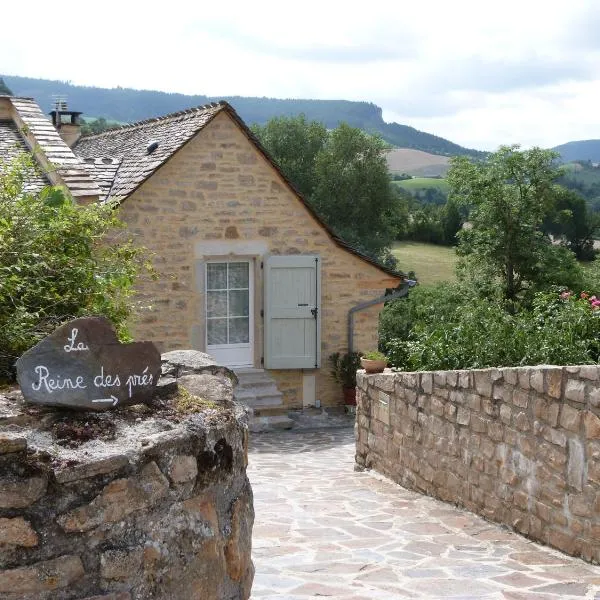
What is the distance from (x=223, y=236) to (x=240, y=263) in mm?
565

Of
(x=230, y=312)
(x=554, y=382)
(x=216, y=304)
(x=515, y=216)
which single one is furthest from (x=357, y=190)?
(x=554, y=382)

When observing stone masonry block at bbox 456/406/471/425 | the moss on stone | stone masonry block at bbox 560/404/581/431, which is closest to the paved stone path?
stone masonry block at bbox 456/406/471/425

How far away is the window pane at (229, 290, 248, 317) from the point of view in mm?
13656

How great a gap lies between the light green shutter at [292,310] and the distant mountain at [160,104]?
145 meters

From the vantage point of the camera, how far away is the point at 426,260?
150 ft

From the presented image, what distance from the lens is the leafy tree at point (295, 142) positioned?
39.0 meters

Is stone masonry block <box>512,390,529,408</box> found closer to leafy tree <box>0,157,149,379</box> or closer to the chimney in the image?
leafy tree <box>0,157,149,379</box>

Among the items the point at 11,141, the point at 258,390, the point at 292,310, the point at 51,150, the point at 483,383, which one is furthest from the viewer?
the point at 292,310

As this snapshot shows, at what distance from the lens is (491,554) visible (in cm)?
586

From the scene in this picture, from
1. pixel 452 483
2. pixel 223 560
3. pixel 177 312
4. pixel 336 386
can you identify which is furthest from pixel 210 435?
pixel 336 386

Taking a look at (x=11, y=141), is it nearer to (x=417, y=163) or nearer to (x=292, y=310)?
(x=292, y=310)

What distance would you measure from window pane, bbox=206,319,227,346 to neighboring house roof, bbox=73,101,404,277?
2186 millimetres

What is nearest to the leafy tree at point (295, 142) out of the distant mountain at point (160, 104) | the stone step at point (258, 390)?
the stone step at point (258, 390)

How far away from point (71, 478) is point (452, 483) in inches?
206
